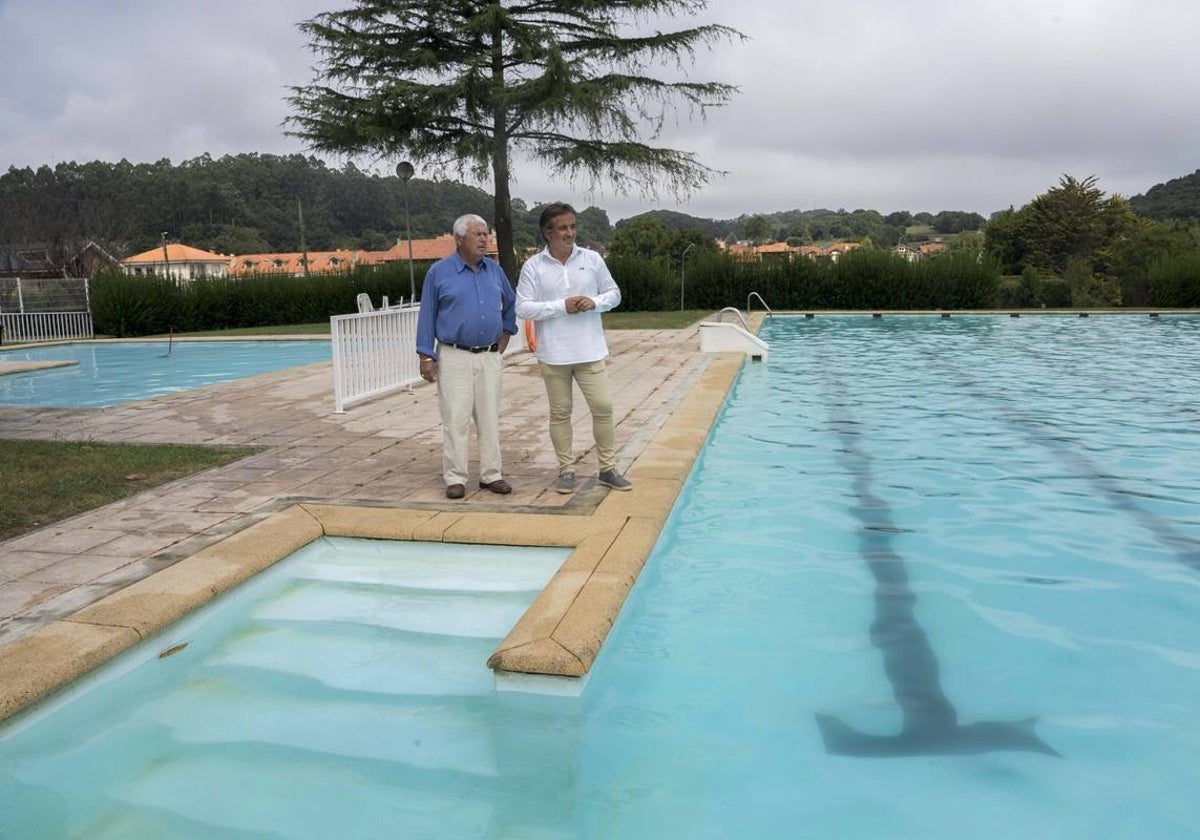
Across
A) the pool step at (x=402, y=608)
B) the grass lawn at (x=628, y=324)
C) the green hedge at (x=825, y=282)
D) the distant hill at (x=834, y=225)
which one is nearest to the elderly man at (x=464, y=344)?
the pool step at (x=402, y=608)

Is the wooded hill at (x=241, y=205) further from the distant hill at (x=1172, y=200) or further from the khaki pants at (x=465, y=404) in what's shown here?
the khaki pants at (x=465, y=404)

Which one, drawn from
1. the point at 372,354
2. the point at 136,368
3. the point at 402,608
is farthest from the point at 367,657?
the point at 136,368

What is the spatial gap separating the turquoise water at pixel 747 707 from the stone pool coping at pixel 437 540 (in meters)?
0.14

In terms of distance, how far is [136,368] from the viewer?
15.1 metres

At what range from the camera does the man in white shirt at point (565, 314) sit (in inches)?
191

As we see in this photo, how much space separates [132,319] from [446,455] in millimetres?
20502

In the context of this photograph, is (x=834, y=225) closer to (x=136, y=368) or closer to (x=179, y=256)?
(x=179, y=256)

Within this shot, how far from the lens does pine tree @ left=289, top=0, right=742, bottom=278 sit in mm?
16125

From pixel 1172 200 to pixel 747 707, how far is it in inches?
3761

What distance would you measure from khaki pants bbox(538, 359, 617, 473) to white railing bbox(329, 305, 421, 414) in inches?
132

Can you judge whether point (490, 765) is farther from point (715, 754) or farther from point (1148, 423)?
point (1148, 423)

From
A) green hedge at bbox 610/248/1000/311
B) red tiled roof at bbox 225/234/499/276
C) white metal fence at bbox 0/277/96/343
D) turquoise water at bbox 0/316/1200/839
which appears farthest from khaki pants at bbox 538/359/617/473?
red tiled roof at bbox 225/234/499/276

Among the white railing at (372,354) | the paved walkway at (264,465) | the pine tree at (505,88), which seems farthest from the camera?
the pine tree at (505,88)

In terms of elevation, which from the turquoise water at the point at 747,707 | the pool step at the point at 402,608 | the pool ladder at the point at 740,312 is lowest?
the turquoise water at the point at 747,707
